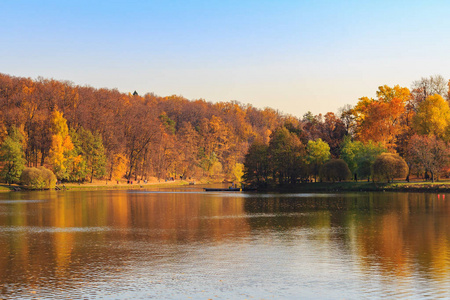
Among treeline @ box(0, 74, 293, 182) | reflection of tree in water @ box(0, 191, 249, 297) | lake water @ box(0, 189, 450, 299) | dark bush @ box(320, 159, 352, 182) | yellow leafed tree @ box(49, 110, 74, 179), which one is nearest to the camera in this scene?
lake water @ box(0, 189, 450, 299)

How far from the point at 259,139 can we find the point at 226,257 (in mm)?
99306

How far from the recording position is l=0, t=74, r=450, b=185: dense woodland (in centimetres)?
10619

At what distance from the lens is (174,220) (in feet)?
157

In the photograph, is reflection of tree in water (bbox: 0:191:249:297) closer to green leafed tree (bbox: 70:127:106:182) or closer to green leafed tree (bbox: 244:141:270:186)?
green leafed tree (bbox: 244:141:270:186)

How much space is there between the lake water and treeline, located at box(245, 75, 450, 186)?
5359 cm

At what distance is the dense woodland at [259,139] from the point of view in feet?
348

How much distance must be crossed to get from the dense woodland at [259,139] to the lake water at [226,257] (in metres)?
60.0

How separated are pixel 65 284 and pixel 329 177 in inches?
3677

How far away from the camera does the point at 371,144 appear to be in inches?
Answer: 4380

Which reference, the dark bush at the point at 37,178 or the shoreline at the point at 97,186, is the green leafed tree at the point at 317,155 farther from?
the dark bush at the point at 37,178

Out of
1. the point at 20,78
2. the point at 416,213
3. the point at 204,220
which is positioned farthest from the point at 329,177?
the point at 20,78

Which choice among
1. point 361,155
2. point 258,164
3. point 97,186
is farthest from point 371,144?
point 97,186

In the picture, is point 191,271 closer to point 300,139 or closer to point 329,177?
point 329,177

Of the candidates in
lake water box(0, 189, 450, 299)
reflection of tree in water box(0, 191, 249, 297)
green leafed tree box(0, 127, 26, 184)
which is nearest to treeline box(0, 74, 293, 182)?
green leafed tree box(0, 127, 26, 184)
